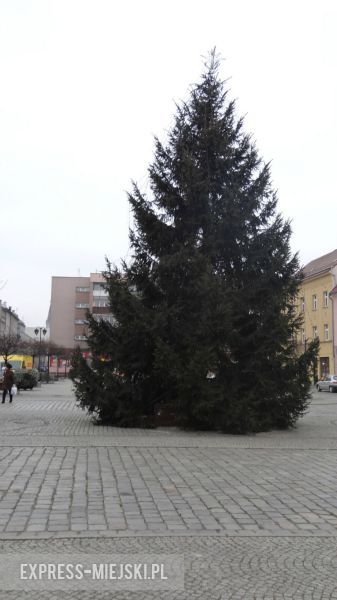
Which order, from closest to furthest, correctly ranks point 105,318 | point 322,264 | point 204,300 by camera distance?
1. point 204,300
2. point 105,318
3. point 322,264

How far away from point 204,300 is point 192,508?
8104mm

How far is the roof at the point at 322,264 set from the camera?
63938mm

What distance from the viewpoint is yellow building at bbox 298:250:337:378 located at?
6262 cm

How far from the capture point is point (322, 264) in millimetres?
68812

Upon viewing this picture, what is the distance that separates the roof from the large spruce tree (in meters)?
49.1

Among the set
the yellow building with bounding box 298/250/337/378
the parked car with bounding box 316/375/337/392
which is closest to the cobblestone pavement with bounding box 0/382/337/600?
the parked car with bounding box 316/375/337/392

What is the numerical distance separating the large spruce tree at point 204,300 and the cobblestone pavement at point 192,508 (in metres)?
2.50

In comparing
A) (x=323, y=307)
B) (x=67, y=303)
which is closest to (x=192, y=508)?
(x=323, y=307)

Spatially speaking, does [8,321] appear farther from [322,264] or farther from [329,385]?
A: [329,385]

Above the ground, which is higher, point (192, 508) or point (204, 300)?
point (204, 300)

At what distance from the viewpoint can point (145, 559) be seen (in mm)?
4852

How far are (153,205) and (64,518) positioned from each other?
11236 millimetres

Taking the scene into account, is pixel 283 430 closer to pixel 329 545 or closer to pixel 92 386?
pixel 92 386

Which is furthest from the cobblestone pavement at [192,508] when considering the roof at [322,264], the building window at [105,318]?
the roof at [322,264]
